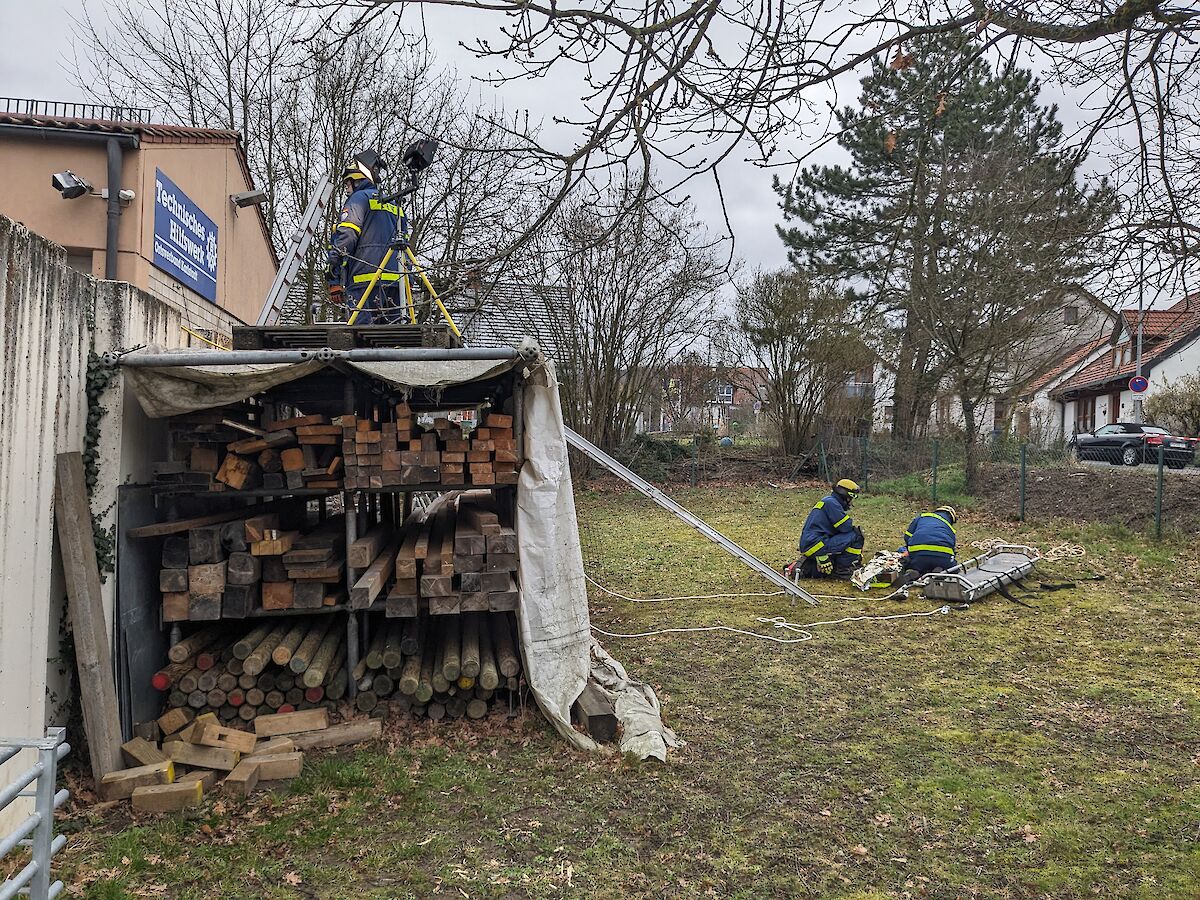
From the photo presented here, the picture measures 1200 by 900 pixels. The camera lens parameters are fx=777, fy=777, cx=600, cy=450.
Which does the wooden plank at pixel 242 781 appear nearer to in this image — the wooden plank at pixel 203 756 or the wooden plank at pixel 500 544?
the wooden plank at pixel 203 756

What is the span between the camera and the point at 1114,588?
9539mm

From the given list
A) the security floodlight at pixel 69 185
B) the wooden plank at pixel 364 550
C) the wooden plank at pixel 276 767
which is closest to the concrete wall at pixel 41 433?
the wooden plank at pixel 276 767

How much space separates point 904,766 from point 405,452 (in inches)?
148

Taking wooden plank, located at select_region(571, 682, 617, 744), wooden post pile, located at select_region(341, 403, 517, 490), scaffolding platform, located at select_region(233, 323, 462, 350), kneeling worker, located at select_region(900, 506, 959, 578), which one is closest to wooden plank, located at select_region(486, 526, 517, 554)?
wooden post pile, located at select_region(341, 403, 517, 490)

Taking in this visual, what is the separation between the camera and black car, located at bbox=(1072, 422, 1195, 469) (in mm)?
16609

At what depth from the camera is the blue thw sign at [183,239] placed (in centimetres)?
962

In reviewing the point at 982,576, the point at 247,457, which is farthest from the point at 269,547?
the point at 982,576

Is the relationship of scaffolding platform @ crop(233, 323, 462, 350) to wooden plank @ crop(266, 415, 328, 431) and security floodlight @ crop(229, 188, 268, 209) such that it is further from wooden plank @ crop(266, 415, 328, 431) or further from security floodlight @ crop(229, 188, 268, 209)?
security floodlight @ crop(229, 188, 268, 209)

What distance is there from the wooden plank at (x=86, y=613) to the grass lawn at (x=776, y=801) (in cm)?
42

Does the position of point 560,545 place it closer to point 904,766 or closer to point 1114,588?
point 904,766

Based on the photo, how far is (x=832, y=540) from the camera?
10.0 metres

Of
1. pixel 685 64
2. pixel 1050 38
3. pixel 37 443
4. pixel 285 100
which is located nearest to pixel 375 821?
pixel 37 443

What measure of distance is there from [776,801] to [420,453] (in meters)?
3.10

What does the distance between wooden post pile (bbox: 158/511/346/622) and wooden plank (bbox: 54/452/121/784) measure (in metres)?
0.67
